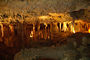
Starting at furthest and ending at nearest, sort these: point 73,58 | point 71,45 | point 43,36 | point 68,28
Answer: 1. point 43,36
2. point 68,28
3. point 71,45
4. point 73,58

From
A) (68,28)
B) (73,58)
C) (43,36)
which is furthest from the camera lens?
(43,36)

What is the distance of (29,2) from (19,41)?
6146mm

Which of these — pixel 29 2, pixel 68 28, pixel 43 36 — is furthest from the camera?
pixel 43 36

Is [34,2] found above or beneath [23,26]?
above

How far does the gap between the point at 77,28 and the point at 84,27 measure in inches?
37.0

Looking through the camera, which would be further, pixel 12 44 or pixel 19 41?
pixel 19 41

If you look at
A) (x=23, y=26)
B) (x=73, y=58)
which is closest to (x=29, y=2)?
(x=73, y=58)

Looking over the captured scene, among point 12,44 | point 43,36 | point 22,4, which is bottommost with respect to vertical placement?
point 12,44

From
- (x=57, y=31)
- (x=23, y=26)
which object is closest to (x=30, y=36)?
(x=23, y=26)

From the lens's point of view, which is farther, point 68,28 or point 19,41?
point 19,41

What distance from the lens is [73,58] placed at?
3338 mm

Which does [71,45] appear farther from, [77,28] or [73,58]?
[77,28]

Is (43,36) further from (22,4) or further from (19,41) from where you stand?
(22,4)

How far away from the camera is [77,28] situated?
9.32 meters
